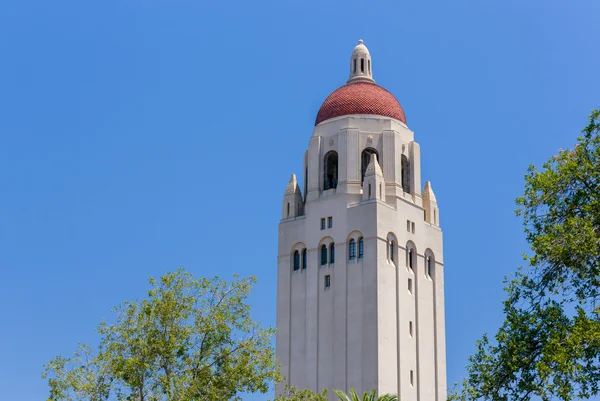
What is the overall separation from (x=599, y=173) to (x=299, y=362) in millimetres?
43306

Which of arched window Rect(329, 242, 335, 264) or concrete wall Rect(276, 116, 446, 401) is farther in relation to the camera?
arched window Rect(329, 242, 335, 264)

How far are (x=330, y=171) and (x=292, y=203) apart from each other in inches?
148

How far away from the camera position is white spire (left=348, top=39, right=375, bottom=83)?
83562mm

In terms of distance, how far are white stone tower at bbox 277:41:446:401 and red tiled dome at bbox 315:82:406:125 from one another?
0.10 metres

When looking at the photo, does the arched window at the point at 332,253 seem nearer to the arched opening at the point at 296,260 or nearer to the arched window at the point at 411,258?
the arched opening at the point at 296,260

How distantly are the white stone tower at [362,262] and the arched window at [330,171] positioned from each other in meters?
0.10

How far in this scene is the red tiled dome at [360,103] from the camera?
263 feet

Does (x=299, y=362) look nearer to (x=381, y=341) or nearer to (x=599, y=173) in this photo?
(x=381, y=341)

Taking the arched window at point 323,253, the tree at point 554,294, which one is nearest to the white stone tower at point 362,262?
the arched window at point 323,253

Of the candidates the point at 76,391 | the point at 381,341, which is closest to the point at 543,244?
the point at 76,391

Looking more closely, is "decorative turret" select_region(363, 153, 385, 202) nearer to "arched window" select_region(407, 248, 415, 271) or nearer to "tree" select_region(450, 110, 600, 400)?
"arched window" select_region(407, 248, 415, 271)

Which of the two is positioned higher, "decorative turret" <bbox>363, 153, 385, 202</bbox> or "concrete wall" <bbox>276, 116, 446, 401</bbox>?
"decorative turret" <bbox>363, 153, 385, 202</bbox>

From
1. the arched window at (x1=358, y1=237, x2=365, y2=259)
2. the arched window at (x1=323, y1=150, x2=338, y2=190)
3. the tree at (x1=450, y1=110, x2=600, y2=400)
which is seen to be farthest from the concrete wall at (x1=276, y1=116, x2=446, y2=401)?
the tree at (x1=450, y1=110, x2=600, y2=400)

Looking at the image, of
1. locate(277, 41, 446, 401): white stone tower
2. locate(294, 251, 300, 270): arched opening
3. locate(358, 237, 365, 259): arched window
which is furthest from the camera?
locate(294, 251, 300, 270): arched opening
